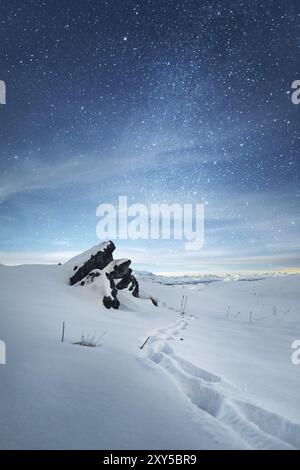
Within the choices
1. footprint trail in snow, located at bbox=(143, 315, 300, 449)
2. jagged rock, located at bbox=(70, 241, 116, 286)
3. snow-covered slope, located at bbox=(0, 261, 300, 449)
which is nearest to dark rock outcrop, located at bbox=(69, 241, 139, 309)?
jagged rock, located at bbox=(70, 241, 116, 286)

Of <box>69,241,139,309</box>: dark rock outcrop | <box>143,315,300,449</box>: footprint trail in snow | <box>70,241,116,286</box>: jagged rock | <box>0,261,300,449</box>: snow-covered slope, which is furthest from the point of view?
<box>70,241,116,286</box>: jagged rock

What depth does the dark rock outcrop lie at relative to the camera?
11.5 meters

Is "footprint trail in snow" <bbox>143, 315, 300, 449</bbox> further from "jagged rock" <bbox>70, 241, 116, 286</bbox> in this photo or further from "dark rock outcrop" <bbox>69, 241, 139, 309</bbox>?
"jagged rock" <bbox>70, 241, 116, 286</bbox>

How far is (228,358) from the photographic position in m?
4.85

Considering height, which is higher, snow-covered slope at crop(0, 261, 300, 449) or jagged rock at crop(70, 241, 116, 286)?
jagged rock at crop(70, 241, 116, 286)

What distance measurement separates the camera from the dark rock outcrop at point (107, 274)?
1150cm

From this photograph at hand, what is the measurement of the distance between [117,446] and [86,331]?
13.3 ft

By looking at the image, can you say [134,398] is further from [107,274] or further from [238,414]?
[107,274]

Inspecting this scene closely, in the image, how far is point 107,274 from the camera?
12.8m

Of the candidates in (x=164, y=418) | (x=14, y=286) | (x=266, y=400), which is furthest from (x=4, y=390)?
(x=14, y=286)

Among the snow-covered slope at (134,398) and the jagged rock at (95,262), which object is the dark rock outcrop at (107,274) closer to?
the jagged rock at (95,262)

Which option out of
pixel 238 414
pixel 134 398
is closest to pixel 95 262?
pixel 134 398

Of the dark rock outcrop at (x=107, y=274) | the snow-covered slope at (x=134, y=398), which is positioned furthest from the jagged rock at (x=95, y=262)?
the snow-covered slope at (x=134, y=398)
